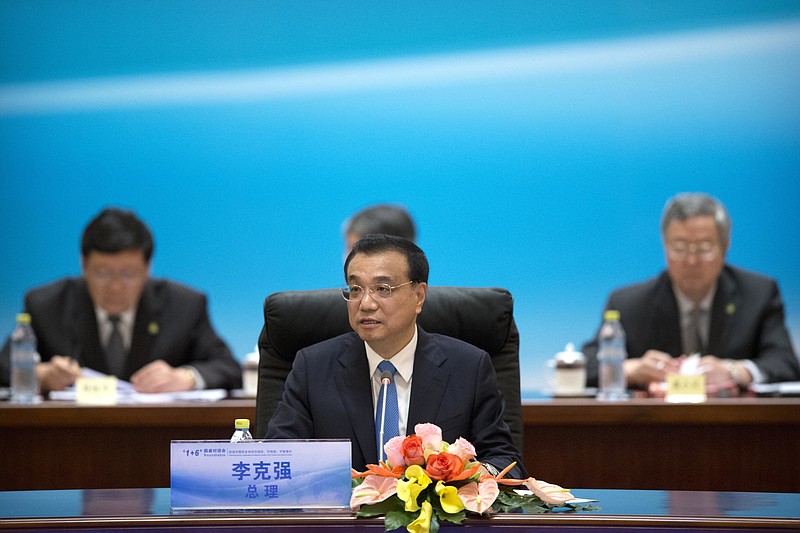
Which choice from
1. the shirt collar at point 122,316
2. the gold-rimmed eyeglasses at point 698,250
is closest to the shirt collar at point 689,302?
the gold-rimmed eyeglasses at point 698,250

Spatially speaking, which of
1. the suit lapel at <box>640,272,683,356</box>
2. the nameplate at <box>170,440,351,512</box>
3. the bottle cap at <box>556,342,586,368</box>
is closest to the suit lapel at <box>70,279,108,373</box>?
the bottle cap at <box>556,342,586,368</box>

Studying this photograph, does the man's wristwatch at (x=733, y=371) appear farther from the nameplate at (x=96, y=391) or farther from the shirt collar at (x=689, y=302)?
the nameplate at (x=96, y=391)

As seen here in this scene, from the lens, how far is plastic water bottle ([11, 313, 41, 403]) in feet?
11.4

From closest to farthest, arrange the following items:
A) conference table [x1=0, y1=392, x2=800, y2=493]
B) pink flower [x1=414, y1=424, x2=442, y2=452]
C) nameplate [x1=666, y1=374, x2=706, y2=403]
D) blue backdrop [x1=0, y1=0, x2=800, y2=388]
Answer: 1. pink flower [x1=414, y1=424, x2=442, y2=452]
2. conference table [x1=0, y1=392, x2=800, y2=493]
3. nameplate [x1=666, y1=374, x2=706, y2=403]
4. blue backdrop [x1=0, y1=0, x2=800, y2=388]

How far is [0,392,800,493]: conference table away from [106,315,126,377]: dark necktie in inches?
46.0

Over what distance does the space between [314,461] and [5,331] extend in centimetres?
393

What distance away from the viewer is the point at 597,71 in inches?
196

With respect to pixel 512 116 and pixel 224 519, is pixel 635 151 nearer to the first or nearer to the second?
pixel 512 116

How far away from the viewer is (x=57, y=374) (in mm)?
3734

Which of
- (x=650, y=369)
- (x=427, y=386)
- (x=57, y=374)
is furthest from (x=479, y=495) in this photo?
(x=57, y=374)

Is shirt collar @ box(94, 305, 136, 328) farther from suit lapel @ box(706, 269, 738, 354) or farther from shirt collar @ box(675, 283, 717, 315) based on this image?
suit lapel @ box(706, 269, 738, 354)

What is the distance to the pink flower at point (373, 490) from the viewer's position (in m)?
1.51

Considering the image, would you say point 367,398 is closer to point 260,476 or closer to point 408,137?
point 260,476

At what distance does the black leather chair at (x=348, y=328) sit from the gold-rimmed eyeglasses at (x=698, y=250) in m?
1.91
